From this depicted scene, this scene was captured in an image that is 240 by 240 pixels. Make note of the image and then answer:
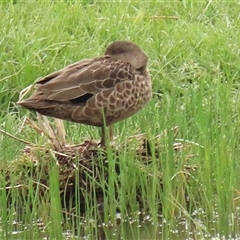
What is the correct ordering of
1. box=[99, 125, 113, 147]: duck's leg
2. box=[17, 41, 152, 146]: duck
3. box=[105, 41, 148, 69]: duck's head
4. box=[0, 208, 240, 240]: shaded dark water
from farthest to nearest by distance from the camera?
1. box=[105, 41, 148, 69]: duck's head
2. box=[17, 41, 152, 146]: duck
3. box=[99, 125, 113, 147]: duck's leg
4. box=[0, 208, 240, 240]: shaded dark water

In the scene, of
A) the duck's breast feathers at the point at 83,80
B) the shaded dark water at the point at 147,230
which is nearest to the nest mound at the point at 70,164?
the duck's breast feathers at the point at 83,80

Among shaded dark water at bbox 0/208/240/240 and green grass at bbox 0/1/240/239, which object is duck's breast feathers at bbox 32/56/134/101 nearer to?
green grass at bbox 0/1/240/239

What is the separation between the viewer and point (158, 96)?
267 inches

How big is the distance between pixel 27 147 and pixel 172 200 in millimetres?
1044

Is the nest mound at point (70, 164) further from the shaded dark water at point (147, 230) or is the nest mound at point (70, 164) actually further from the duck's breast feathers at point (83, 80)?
the shaded dark water at point (147, 230)

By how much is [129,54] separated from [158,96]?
1173 millimetres

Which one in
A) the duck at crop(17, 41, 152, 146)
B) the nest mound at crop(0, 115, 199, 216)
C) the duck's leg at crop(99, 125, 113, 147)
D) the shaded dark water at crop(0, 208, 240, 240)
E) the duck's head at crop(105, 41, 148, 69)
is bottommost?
the shaded dark water at crop(0, 208, 240, 240)

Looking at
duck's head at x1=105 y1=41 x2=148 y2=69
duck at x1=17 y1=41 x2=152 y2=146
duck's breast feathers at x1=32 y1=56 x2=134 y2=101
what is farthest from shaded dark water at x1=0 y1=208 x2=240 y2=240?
duck's head at x1=105 y1=41 x2=148 y2=69

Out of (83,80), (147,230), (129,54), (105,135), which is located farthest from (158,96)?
(147,230)

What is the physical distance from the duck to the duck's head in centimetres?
8

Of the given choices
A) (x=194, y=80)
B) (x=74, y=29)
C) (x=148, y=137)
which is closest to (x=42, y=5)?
(x=74, y=29)

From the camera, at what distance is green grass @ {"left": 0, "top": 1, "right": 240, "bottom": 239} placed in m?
4.91

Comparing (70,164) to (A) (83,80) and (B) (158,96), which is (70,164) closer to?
(A) (83,80)

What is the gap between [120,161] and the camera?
5.02 m
